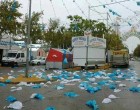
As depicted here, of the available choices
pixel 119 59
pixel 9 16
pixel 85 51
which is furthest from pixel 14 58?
pixel 119 59

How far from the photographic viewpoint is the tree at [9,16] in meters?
45.4

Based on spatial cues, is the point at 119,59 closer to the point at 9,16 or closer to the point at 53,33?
the point at 9,16

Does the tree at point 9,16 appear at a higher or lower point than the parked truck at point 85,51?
higher

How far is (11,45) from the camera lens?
5438 cm

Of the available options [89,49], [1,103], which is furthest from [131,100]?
[89,49]

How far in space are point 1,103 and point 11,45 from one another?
144 feet

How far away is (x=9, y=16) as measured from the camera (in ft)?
152

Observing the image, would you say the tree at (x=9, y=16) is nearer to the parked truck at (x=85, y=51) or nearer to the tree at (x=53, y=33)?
the parked truck at (x=85, y=51)

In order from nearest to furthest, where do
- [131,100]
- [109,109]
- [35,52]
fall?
[109,109], [131,100], [35,52]

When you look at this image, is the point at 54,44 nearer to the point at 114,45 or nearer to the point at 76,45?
the point at 114,45

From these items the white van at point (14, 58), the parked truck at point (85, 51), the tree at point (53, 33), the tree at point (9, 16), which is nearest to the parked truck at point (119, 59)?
the parked truck at point (85, 51)

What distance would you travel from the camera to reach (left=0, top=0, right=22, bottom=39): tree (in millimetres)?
45438

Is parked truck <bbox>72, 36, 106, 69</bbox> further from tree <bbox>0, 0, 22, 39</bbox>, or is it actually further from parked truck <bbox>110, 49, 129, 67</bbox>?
tree <bbox>0, 0, 22, 39</bbox>

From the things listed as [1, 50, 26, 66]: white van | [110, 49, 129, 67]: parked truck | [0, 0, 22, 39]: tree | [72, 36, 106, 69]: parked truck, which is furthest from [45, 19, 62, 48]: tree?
[72, 36, 106, 69]: parked truck
